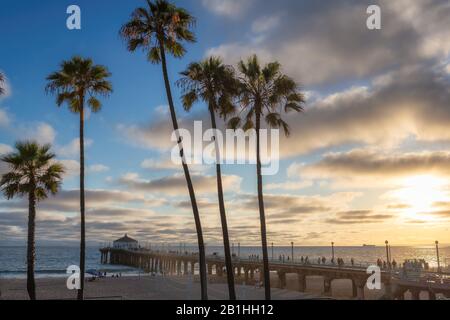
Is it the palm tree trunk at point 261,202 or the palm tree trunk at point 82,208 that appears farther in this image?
the palm tree trunk at point 82,208

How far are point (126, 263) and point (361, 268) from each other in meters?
119

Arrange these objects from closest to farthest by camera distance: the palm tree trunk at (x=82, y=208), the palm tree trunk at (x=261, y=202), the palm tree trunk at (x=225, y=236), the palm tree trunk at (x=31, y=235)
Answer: the palm tree trunk at (x=225, y=236) → the palm tree trunk at (x=261, y=202) → the palm tree trunk at (x=82, y=208) → the palm tree trunk at (x=31, y=235)

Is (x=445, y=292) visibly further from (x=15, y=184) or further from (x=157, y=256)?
(x=157, y=256)

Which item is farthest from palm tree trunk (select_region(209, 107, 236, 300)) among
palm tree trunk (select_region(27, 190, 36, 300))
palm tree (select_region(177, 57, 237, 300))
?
palm tree trunk (select_region(27, 190, 36, 300))

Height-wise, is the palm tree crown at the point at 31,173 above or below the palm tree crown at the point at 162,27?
below

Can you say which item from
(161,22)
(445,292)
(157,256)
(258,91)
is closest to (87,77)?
(161,22)

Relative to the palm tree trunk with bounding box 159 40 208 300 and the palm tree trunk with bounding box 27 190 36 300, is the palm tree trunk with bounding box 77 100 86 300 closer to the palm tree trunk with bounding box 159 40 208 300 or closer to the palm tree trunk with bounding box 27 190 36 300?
the palm tree trunk with bounding box 27 190 36 300

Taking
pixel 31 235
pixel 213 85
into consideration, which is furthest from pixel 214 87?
pixel 31 235

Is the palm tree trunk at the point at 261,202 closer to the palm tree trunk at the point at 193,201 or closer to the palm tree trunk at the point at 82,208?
the palm tree trunk at the point at 193,201

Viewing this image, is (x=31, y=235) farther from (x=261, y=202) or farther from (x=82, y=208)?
(x=261, y=202)

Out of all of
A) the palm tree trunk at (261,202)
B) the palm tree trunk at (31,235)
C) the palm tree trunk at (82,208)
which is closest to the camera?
the palm tree trunk at (261,202)

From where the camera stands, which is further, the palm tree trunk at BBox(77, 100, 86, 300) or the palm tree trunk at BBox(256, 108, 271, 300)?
the palm tree trunk at BBox(77, 100, 86, 300)

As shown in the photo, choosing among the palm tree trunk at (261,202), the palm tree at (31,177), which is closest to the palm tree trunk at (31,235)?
the palm tree at (31,177)
